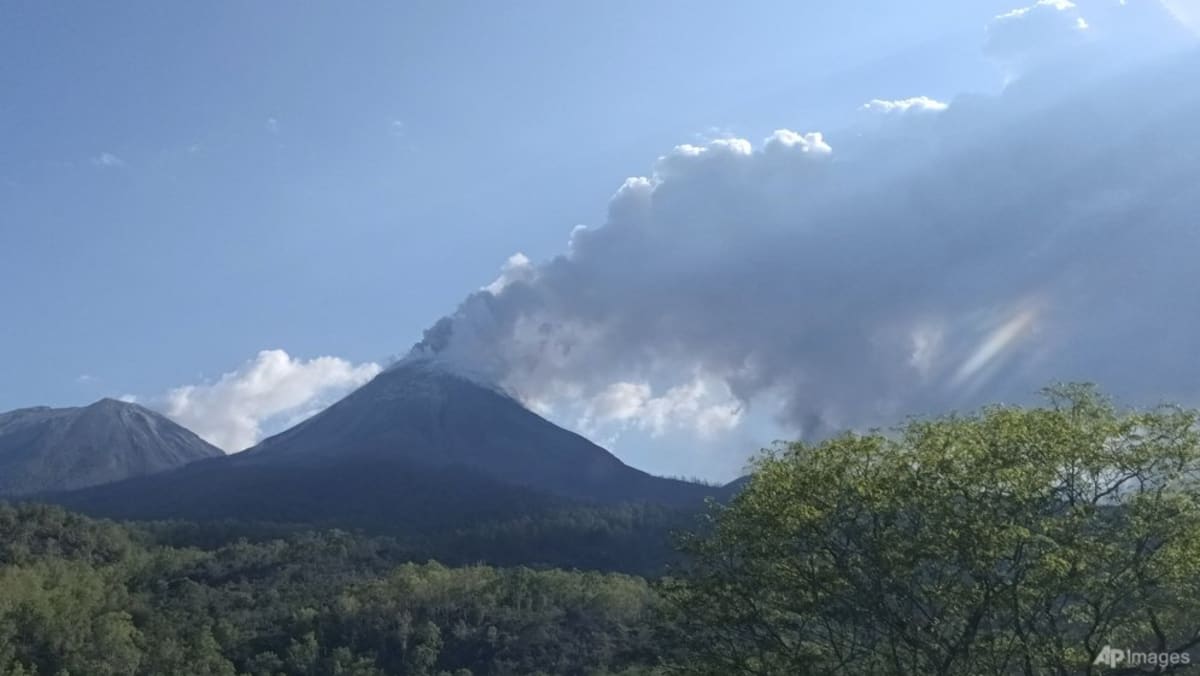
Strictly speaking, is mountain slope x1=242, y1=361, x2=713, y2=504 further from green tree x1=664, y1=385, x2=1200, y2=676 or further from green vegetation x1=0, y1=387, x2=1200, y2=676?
green tree x1=664, y1=385, x2=1200, y2=676

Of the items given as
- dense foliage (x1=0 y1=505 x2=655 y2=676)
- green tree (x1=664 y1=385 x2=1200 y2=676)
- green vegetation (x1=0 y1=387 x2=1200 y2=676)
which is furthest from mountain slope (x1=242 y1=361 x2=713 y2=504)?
green tree (x1=664 y1=385 x2=1200 y2=676)

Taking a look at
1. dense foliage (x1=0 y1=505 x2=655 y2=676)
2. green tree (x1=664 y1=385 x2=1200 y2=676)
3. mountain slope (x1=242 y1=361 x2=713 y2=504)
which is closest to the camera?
green tree (x1=664 y1=385 x2=1200 y2=676)

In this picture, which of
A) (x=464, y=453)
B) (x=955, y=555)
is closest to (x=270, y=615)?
(x=955, y=555)

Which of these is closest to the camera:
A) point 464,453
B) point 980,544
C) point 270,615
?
point 980,544

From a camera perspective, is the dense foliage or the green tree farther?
the dense foliage

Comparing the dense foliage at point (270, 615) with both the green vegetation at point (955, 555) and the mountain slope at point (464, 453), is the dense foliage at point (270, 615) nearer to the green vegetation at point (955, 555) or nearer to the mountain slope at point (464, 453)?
the green vegetation at point (955, 555)

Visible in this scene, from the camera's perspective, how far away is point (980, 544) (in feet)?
53.7

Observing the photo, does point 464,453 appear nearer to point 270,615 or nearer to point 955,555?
point 270,615

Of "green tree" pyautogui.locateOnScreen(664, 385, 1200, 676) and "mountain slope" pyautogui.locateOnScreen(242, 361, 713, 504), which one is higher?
"mountain slope" pyautogui.locateOnScreen(242, 361, 713, 504)

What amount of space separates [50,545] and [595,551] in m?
55.3

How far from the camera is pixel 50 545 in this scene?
8056cm

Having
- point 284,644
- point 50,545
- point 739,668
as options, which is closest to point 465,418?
point 50,545

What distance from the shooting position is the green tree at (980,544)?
16.1 metres

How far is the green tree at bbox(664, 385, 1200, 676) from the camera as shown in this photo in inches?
634
